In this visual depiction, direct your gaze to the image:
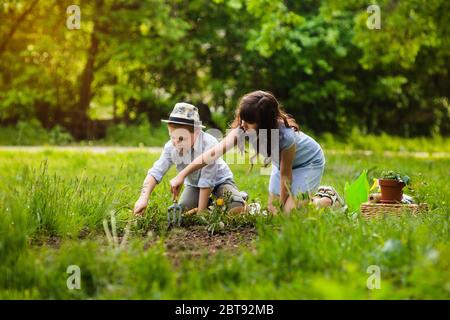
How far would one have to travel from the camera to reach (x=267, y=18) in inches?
415

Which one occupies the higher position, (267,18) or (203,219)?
(267,18)

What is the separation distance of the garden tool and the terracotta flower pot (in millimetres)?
1688

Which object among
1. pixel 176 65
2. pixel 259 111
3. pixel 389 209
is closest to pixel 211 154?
pixel 259 111

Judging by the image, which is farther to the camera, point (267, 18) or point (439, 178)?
point (267, 18)

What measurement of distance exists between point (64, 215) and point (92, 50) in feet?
35.6

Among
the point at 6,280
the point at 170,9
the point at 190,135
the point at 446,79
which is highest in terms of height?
the point at 170,9

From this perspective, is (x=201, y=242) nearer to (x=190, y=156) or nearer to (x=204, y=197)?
(x=204, y=197)

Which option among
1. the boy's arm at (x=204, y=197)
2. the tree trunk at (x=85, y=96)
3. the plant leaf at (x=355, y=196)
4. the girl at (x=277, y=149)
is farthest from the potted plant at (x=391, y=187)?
the tree trunk at (x=85, y=96)

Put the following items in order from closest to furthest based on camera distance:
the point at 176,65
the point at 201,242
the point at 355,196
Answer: the point at 201,242, the point at 355,196, the point at 176,65

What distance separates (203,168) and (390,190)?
1.48m

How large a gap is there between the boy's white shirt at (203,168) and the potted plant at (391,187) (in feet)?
4.08

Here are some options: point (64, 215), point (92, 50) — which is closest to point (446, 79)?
point (92, 50)

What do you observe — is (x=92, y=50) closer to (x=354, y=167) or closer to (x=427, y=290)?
(x=354, y=167)

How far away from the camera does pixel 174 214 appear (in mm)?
4602
